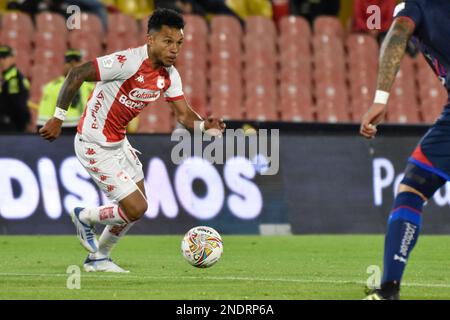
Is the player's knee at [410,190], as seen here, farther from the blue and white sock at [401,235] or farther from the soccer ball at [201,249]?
the soccer ball at [201,249]

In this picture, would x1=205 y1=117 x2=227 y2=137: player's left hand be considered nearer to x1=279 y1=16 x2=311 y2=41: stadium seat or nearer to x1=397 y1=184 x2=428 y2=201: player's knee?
x1=397 y1=184 x2=428 y2=201: player's knee

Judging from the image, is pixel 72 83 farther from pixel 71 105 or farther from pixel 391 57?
pixel 71 105

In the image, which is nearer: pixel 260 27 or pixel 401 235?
pixel 401 235

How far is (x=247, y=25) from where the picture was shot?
69.4 ft

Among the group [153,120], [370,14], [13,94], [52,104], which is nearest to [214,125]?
[52,104]

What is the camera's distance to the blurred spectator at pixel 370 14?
20.5m

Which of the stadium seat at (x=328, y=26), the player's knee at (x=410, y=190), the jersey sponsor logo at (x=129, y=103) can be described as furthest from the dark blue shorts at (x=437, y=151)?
the stadium seat at (x=328, y=26)

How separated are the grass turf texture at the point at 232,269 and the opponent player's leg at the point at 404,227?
82 centimetres

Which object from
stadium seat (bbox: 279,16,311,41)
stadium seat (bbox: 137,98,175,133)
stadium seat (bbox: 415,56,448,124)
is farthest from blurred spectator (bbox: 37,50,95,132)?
stadium seat (bbox: 415,56,448,124)

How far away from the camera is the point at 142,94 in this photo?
10.0m

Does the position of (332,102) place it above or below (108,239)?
below

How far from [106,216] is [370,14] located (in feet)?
36.8

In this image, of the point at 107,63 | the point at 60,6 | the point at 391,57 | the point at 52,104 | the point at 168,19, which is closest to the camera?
the point at 391,57
